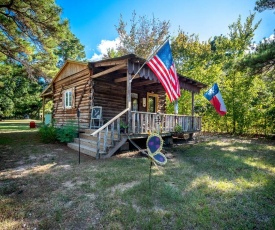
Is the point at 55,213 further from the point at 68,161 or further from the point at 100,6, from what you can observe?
the point at 100,6

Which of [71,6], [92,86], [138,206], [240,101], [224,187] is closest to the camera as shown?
[138,206]

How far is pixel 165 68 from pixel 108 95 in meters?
5.40

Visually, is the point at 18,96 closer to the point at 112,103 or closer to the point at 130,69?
the point at 112,103

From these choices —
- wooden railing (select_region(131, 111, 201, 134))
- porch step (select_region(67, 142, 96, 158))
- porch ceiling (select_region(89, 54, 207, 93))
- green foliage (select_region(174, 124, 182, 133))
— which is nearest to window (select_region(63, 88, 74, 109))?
porch ceiling (select_region(89, 54, 207, 93))

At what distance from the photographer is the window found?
1064cm

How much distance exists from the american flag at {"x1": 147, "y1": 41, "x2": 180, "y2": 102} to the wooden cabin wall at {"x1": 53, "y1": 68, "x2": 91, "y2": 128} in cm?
528

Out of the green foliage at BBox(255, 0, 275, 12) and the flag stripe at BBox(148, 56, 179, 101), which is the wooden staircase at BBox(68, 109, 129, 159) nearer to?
the flag stripe at BBox(148, 56, 179, 101)

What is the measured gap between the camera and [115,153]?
6.59m

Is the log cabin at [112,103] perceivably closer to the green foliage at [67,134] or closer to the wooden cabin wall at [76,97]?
the wooden cabin wall at [76,97]

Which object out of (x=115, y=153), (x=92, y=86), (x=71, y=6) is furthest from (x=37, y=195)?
(x=71, y=6)

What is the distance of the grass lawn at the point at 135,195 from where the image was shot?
8.40 ft

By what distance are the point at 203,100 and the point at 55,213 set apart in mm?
14470

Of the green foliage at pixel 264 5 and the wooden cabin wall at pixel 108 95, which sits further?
the wooden cabin wall at pixel 108 95

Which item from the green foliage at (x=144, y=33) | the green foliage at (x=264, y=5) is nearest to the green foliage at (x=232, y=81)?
the green foliage at (x=264, y=5)
